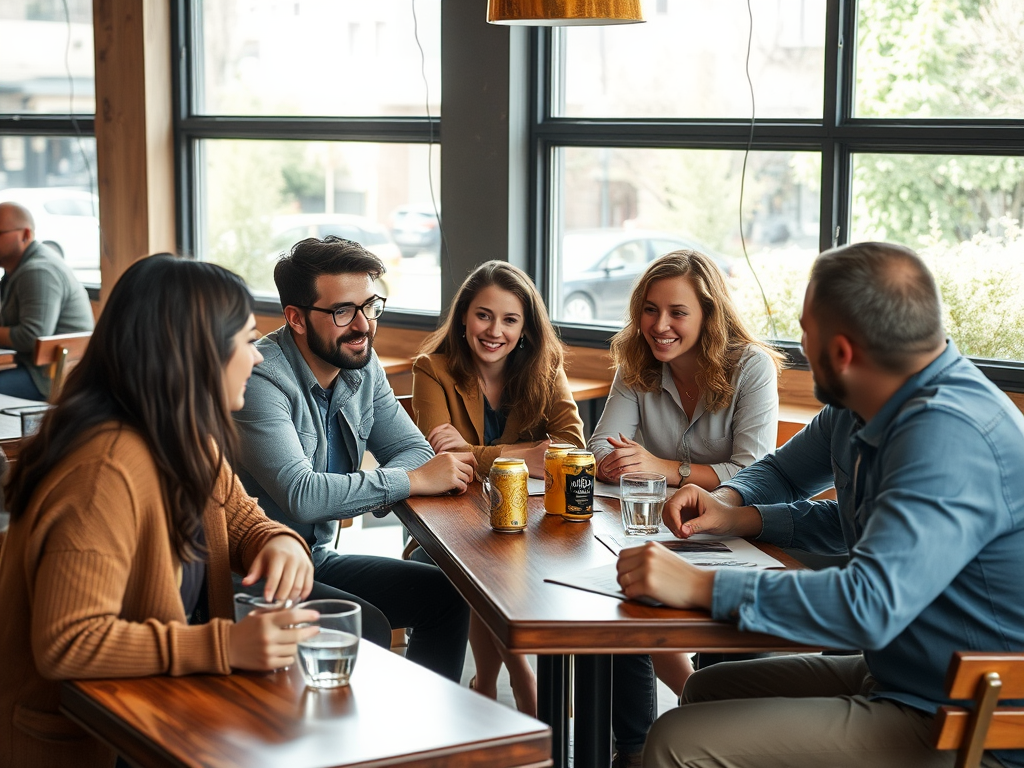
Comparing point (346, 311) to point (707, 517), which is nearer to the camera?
point (707, 517)

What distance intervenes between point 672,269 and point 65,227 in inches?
181

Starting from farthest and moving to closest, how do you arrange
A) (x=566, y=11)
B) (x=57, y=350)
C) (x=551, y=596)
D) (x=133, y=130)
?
(x=133, y=130)
(x=57, y=350)
(x=566, y=11)
(x=551, y=596)

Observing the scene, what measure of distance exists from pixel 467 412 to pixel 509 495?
0.93 m

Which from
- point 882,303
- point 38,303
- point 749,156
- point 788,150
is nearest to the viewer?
point 882,303

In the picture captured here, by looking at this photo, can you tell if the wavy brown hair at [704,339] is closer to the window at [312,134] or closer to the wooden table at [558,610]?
the wooden table at [558,610]

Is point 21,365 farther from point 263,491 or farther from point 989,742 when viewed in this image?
point 989,742

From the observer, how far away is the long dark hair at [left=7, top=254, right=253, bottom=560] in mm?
1613

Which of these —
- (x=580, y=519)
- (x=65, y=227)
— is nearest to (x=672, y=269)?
(x=580, y=519)

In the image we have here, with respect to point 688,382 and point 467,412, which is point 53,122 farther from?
point 688,382

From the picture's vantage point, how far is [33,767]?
1589 millimetres

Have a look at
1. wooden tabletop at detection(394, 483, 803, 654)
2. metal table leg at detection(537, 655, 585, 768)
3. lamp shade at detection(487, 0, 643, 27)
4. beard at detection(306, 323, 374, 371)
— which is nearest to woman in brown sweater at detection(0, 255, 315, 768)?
wooden tabletop at detection(394, 483, 803, 654)

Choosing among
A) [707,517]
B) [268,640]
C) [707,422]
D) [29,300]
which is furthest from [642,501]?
[29,300]

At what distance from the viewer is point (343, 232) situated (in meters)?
5.52

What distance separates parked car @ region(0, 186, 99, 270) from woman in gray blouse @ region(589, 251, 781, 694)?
4256 millimetres
